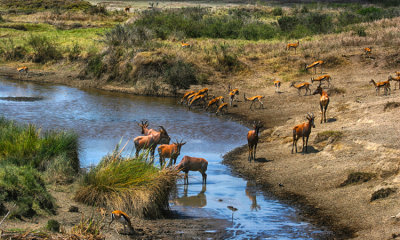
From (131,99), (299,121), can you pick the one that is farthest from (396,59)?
(131,99)

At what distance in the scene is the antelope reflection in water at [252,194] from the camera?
13352mm

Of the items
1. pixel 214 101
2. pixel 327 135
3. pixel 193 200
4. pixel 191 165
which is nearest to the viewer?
pixel 193 200

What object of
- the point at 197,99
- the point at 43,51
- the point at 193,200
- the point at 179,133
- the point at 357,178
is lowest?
the point at 193,200

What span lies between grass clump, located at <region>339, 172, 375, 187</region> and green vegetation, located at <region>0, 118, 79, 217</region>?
21.6 ft

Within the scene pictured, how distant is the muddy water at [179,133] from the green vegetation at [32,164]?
5.94 ft

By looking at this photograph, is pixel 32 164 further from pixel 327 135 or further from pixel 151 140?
pixel 327 135

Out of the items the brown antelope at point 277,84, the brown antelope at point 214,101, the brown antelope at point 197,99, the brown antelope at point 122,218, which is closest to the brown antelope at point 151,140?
the brown antelope at point 122,218

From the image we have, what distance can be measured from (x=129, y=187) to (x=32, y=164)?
114 inches

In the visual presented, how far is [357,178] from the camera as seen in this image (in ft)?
45.9

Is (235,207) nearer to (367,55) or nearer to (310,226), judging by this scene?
(310,226)

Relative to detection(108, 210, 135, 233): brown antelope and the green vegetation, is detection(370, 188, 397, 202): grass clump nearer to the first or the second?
detection(108, 210, 135, 233): brown antelope

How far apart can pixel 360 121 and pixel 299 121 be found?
3022 mm

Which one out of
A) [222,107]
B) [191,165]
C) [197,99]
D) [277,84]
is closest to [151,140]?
[191,165]

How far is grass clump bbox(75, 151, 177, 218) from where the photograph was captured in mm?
11492
